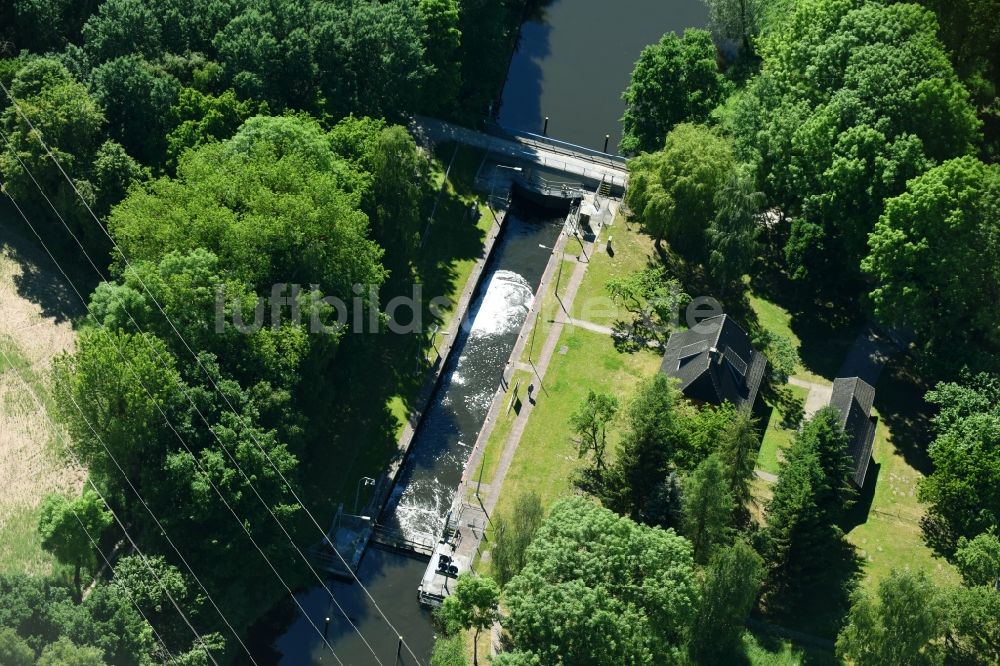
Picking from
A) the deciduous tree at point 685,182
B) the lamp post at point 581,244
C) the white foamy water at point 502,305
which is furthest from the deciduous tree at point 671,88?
the white foamy water at point 502,305

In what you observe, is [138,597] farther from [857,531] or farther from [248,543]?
[857,531]

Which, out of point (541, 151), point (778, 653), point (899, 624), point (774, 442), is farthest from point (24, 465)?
point (899, 624)

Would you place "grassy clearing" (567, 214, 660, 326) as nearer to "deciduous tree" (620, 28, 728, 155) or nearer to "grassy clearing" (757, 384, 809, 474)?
"deciduous tree" (620, 28, 728, 155)

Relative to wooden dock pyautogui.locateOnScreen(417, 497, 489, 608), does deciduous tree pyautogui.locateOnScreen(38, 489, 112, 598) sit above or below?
below

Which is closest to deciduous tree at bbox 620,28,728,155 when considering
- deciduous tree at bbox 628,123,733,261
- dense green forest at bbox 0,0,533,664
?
deciduous tree at bbox 628,123,733,261

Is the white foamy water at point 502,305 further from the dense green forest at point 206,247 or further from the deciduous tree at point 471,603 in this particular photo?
the deciduous tree at point 471,603

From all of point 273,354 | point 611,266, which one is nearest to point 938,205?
point 611,266
